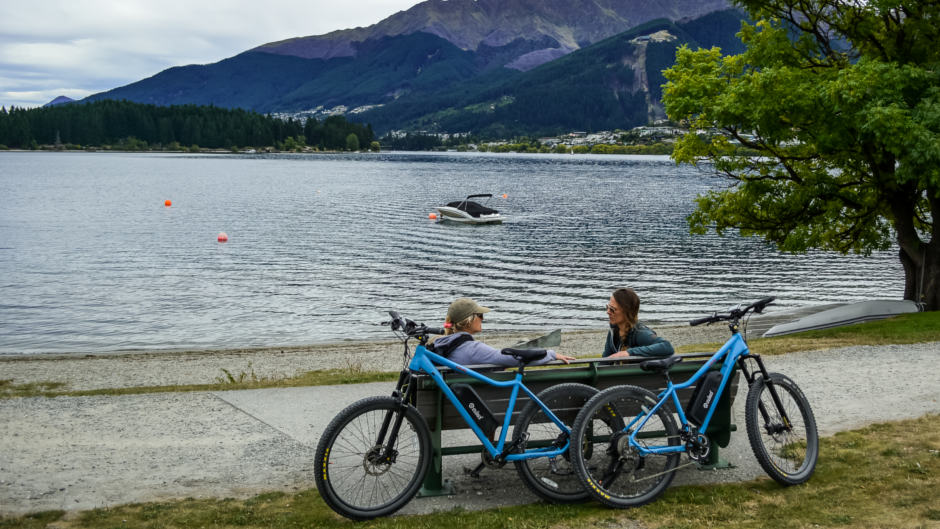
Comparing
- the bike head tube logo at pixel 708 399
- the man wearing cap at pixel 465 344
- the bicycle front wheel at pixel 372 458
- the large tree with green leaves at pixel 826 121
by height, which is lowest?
the bicycle front wheel at pixel 372 458

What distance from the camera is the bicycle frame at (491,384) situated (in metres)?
6.38

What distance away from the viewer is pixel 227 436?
31.3 feet

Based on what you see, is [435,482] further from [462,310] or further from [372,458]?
[462,310]

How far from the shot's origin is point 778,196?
72.0 ft

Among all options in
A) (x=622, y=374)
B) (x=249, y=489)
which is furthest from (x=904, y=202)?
(x=249, y=489)

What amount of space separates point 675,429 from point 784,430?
3.71 ft

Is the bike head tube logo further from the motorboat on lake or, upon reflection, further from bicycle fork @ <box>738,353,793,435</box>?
the motorboat on lake

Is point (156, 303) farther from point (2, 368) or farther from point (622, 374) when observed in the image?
point (622, 374)

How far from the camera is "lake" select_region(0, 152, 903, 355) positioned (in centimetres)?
2584

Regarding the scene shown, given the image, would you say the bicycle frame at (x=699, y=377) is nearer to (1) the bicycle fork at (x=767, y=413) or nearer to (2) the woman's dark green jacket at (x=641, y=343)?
(1) the bicycle fork at (x=767, y=413)

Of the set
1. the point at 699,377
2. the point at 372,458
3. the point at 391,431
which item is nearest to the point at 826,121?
the point at 699,377

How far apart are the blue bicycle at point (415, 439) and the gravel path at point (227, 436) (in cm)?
38

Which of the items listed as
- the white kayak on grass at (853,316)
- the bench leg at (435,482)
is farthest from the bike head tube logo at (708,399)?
the white kayak on grass at (853,316)

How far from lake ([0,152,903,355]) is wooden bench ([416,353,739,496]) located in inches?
674
